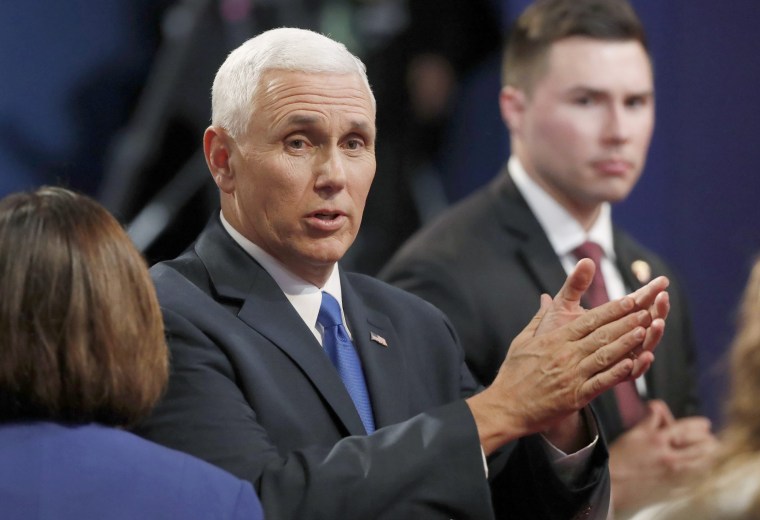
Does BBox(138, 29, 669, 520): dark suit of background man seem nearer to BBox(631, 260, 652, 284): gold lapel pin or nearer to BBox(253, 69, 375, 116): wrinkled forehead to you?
BBox(253, 69, 375, 116): wrinkled forehead

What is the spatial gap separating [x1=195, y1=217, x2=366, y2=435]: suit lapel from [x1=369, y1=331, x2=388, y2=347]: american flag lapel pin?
0.46ft

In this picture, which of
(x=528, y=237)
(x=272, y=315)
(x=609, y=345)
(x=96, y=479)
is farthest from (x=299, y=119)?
(x=528, y=237)

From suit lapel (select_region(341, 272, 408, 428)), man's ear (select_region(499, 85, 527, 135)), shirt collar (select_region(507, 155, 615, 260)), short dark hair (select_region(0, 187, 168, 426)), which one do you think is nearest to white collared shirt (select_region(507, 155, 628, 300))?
shirt collar (select_region(507, 155, 615, 260))

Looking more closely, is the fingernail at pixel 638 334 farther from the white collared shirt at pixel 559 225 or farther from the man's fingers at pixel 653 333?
the white collared shirt at pixel 559 225

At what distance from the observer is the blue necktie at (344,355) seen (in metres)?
2.26

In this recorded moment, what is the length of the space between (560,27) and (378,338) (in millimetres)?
1625

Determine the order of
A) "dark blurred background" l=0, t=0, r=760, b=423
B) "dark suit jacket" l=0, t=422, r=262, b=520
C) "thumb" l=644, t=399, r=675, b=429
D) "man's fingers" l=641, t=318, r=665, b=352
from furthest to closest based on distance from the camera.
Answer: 1. "dark blurred background" l=0, t=0, r=760, b=423
2. "thumb" l=644, t=399, r=675, b=429
3. "man's fingers" l=641, t=318, r=665, b=352
4. "dark suit jacket" l=0, t=422, r=262, b=520

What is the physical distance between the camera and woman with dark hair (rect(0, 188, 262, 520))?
5.66ft

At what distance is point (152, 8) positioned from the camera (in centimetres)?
436

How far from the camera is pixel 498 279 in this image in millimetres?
3404

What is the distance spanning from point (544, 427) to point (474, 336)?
119 centimetres

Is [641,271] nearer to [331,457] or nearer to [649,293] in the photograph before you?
[649,293]

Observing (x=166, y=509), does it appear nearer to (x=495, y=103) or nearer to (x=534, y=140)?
(x=534, y=140)

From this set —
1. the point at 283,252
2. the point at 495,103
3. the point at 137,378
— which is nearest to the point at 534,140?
the point at 495,103
